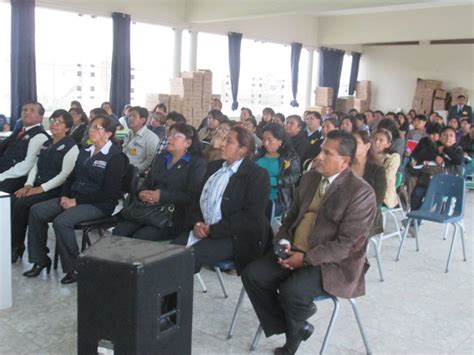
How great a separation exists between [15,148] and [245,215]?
225 centimetres

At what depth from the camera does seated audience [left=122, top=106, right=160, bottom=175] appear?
15.3 ft

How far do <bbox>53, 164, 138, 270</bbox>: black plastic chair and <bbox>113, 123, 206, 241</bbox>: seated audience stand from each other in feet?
0.31

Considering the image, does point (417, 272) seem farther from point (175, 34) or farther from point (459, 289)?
point (175, 34)

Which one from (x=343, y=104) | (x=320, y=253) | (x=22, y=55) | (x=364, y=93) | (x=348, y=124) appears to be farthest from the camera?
(x=364, y=93)

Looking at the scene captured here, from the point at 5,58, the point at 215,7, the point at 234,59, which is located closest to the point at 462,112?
the point at 234,59

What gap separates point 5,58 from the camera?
820cm

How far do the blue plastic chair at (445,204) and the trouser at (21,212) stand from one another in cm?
281

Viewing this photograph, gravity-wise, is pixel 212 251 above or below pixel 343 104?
below

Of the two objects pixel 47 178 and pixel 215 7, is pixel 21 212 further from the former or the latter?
pixel 215 7

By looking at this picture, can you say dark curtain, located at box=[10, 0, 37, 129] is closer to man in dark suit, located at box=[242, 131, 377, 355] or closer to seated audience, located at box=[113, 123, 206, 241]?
seated audience, located at box=[113, 123, 206, 241]

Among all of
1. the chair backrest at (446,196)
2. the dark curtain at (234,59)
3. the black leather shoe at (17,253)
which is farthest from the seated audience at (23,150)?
the dark curtain at (234,59)

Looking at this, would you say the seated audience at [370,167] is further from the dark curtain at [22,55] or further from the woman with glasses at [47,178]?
the dark curtain at [22,55]

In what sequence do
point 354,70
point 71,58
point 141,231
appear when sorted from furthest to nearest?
1. point 354,70
2. point 71,58
3. point 141,231

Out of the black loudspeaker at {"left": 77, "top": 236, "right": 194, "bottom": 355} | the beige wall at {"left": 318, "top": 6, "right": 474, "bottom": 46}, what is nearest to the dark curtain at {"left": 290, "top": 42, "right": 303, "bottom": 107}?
the beige wall at {"left": 318, "top": 6, "right": 474, "bottom": 46}
